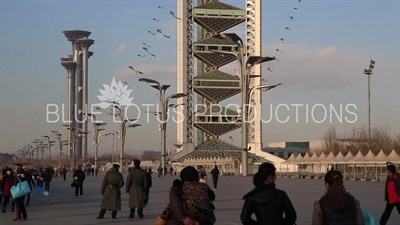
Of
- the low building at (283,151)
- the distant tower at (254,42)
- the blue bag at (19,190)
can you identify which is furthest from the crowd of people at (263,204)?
the low building at (283,151)

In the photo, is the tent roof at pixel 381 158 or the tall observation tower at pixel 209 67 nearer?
the tent roof at pixel 381 158

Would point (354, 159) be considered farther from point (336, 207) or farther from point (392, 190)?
point (336, 207)

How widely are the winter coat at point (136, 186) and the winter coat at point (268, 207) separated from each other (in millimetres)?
9524

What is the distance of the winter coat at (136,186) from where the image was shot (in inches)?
640

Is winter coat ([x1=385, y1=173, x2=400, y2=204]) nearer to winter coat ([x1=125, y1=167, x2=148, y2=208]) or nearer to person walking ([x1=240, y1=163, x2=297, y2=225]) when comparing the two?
winter coat ([x1=125, y1=167, x2=148, y2=208])

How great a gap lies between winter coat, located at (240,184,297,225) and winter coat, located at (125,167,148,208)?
9.52 metres

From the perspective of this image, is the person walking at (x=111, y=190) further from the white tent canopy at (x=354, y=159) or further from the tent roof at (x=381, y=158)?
the tent roof at (x=381, y=158)

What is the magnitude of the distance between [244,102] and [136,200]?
3578 cm

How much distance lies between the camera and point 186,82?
391 ft

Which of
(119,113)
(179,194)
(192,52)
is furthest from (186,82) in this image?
(179,194)

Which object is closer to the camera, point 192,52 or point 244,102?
point 244,102

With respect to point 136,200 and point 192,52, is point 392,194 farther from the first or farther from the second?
point 192,52

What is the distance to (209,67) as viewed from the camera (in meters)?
126

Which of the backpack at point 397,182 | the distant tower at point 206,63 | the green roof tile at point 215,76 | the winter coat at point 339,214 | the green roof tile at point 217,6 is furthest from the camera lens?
the green roof tile at point 215,76
